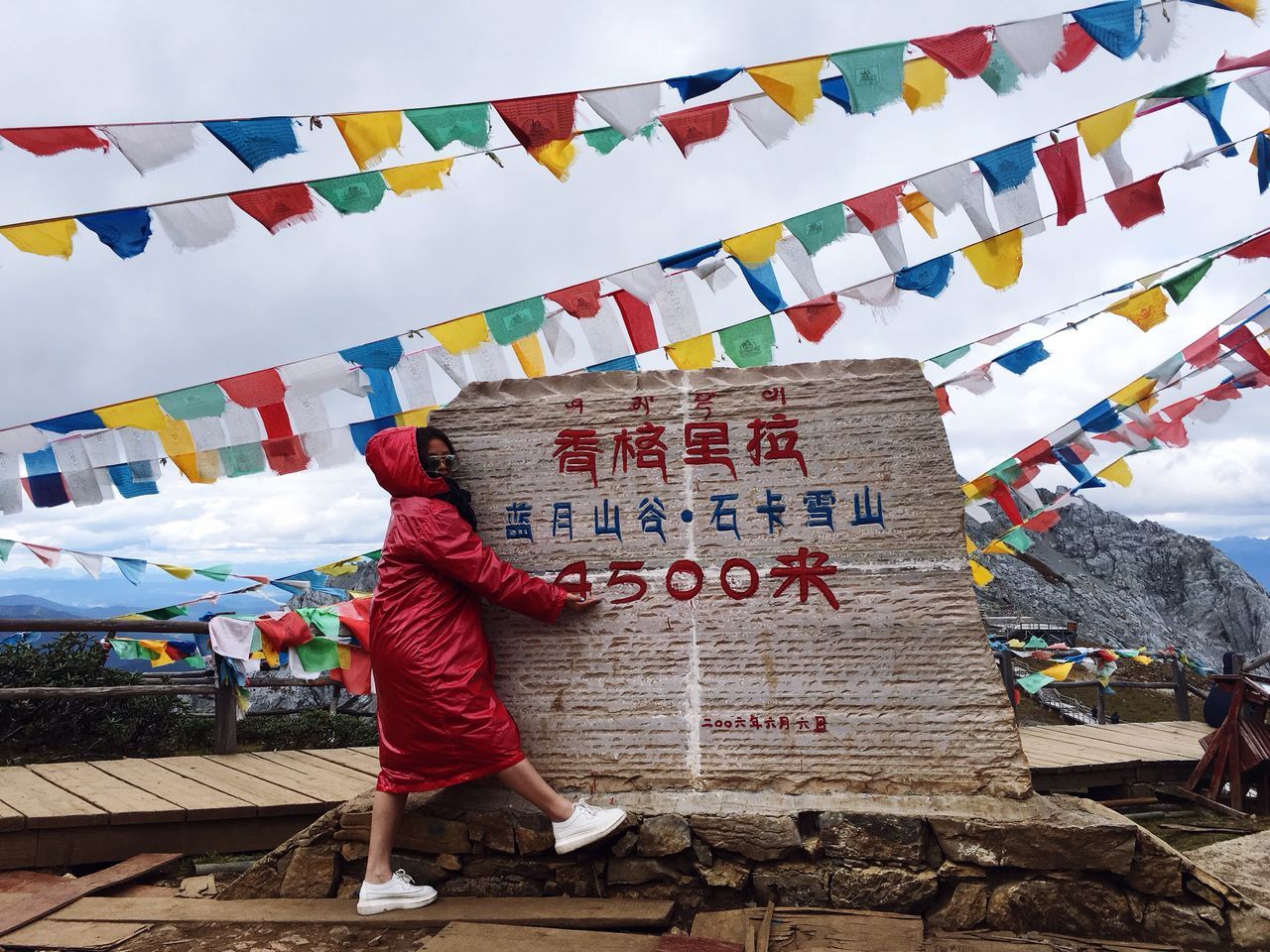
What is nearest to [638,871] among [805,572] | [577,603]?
[577,603]

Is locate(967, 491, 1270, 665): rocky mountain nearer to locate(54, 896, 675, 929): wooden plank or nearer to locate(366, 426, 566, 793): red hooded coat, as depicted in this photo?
locate(54, 896, 675, 929): wooden plank

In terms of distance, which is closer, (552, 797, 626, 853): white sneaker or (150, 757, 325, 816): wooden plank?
(552, 797, 626, 853): white sneaker

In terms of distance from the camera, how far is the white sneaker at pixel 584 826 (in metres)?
2.89

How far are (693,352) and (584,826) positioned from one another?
3434 millimetres

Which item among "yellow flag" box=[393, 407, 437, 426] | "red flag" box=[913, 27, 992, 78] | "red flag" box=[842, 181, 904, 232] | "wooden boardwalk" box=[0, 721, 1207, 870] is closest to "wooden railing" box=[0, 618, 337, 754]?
"wooden boardwalk" box=[0, 721, 1207, 870]

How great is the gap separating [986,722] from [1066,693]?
15.3 meters

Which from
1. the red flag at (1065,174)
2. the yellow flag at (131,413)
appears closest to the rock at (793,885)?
the red flag at (1065,174)

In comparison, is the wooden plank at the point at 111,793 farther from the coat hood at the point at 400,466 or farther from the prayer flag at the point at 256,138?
the prayer flag at the point at 256,138

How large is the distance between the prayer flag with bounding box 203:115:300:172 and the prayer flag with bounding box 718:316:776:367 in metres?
2.77

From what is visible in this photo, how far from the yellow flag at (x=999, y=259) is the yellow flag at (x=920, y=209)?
30 cm

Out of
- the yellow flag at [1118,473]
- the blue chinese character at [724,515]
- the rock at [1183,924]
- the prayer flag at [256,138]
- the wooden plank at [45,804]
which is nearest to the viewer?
the rock at [1183,924]

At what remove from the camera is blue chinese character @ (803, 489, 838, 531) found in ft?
10.5

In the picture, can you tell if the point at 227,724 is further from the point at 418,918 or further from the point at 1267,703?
the point at 1267,703

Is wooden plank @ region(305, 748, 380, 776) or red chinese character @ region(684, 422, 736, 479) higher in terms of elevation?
red chinese character @ region(684, 422, 736, 479)
